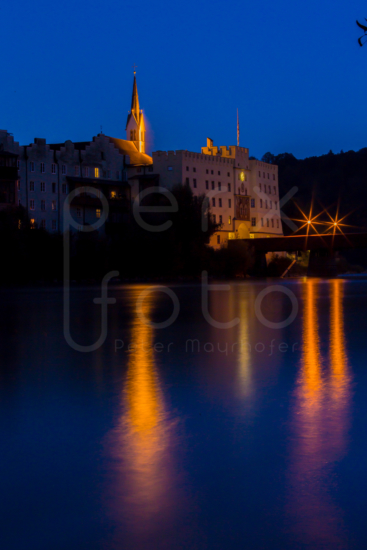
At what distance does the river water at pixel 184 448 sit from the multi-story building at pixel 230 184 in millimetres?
82806

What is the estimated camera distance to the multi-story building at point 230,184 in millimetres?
99812

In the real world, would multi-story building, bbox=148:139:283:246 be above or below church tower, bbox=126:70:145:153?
below

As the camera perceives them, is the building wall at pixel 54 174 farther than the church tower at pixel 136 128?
No

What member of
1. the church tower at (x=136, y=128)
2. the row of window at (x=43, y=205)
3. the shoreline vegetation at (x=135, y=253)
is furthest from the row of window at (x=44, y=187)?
the church tower at (x=136, y=128)

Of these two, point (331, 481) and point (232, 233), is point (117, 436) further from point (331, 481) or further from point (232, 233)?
point (232, 233)

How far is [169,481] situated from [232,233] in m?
103

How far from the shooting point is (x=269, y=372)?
12641 mm

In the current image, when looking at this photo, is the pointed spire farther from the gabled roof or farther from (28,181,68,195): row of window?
(28,181,68,195): row of window

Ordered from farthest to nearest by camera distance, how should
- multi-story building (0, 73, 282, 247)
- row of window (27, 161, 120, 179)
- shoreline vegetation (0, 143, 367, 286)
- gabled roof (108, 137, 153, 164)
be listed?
gabled roof (108, 137, 153, 164), row of window (27, 161, 120, 179), multi-story building (0, 73, 282, 247), shoreline vegetation (0, 143, 367, 286)

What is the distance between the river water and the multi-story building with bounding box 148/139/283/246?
8281cm

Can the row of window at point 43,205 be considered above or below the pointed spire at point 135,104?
below

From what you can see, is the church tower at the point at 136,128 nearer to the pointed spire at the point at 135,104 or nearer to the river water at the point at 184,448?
the pointed spire at the point at 135,104

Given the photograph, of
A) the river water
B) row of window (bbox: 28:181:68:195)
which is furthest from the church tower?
the river water

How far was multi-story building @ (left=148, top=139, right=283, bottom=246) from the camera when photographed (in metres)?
99.8
